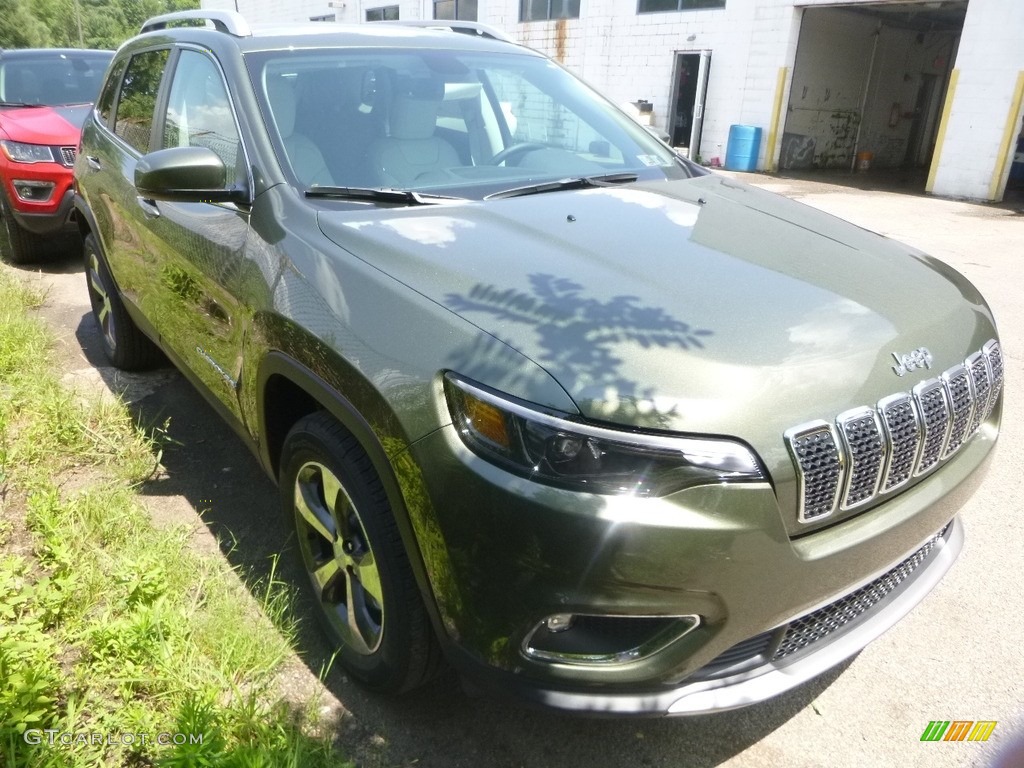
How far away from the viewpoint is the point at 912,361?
1.92 metres

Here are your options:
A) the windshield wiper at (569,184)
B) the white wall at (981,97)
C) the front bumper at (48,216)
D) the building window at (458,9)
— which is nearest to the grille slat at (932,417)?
the windshield wiper at (569,184)

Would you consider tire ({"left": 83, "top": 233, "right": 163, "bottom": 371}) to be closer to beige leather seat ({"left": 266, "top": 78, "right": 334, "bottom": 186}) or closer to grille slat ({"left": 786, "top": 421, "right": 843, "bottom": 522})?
beige leather seat ({"left": 266, "top": 78, "right": 334, "bottom": 186})

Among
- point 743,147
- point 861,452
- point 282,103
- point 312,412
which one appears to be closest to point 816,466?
point 861,452

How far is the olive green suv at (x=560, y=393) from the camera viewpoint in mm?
1624

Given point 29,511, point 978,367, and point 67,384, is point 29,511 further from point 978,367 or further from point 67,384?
point 978,367

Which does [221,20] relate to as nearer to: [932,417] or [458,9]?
[932,417]

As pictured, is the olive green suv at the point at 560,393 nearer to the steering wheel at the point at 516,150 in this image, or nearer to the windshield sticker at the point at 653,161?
the steering wheel at the point at 516,150

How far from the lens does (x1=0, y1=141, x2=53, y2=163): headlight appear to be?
6.66m

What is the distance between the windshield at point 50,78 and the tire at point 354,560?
6.95 metres

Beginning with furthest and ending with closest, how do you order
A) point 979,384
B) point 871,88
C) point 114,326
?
point 871,88
point 114,326
point 979,384

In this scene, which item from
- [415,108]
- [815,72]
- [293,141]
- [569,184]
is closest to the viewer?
[293,141]

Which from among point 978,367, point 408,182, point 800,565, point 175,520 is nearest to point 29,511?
point 175,520

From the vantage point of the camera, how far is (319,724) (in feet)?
7.22

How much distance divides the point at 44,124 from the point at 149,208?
4.63 m
